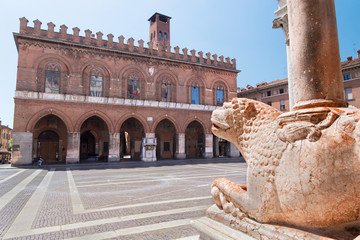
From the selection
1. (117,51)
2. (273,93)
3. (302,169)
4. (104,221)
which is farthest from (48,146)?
(273,93)

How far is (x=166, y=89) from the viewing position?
76.5 feet

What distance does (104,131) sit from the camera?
2322cm

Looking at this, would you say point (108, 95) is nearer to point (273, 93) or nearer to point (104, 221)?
point (104, 221)

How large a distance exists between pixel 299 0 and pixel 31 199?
24.8ft

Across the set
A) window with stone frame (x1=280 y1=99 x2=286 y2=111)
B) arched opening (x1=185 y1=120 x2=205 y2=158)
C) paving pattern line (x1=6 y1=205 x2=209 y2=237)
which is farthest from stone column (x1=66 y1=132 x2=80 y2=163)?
window with stone frame (x1=280 y1=99 x2=286 y2=111)

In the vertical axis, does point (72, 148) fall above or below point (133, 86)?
below

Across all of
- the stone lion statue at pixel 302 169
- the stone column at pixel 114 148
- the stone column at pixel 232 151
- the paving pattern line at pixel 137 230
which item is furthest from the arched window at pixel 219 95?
the stone lion statue at pixel 302 169

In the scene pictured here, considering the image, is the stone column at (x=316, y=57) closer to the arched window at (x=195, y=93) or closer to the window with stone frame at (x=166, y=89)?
the window with stone frame at (x=166, y=89)

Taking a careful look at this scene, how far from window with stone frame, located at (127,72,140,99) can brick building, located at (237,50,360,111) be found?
1997cm

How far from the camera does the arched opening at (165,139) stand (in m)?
24.9

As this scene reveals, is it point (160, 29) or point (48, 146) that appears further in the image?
point (160, 29)

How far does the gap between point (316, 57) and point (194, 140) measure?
83.3 feet

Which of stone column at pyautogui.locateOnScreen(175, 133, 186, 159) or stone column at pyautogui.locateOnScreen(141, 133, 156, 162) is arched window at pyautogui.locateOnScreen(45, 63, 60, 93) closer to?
stone column at pyautogui.locateOnScreen(141, 133, 156, 162)

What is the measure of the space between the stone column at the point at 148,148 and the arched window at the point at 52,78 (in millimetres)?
8755
